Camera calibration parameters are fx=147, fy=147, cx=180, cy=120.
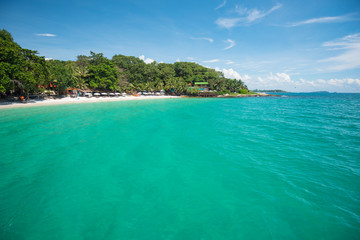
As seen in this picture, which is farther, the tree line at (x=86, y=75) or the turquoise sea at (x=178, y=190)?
the tree line at (x=86, y=75)

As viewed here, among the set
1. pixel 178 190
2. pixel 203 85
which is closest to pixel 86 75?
pixel 178 190

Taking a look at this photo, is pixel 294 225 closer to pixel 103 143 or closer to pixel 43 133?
pixel 103 143

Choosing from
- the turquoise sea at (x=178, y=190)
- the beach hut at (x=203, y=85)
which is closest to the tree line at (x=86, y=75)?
the beach hut at (x=203, y=85)

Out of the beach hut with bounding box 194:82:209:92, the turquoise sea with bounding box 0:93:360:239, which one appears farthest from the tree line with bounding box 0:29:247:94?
the turquoise sea with bounding box 0:93:360:239

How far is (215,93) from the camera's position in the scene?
8206 cm

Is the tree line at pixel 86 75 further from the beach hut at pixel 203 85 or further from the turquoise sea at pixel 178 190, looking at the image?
the turquoise sea at pixel 178 190

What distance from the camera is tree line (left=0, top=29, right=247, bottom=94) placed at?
26125 mm

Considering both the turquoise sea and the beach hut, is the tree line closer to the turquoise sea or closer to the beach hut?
the beach hut

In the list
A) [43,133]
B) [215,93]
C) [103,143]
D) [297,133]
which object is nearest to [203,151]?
[103,143]

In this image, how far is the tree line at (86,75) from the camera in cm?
2612

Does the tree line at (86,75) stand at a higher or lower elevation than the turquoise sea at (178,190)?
higher

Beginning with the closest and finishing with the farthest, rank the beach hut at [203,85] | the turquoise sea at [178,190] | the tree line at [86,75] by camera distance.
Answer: the turquoise sea at [178,190] → the tree line at [86,75] → the beach hut at [203,85]

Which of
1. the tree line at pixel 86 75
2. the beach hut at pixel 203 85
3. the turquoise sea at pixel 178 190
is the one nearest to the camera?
the turquoise sea at pixel 178 190

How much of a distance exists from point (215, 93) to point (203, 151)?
2973 inches
